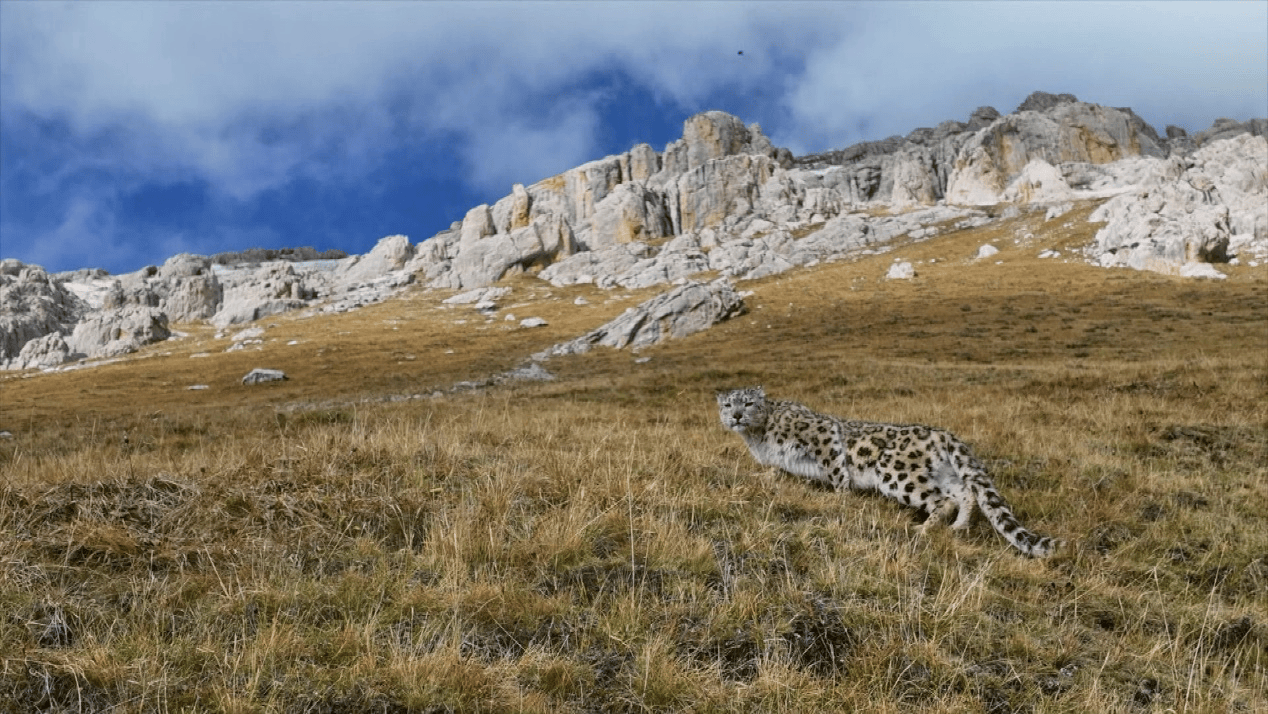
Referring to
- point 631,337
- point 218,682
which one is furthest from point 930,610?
point 631,337

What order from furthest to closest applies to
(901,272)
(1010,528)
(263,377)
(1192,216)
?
(901,272) < (1192,216) < (263,377) < (1010,528)

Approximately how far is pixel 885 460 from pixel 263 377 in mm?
60916

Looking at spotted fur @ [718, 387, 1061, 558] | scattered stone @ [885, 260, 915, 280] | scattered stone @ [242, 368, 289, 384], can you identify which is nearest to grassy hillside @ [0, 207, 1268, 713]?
spotted fur @ [718, 387, 1061, 558]

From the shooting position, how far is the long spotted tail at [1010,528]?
6.52 metres

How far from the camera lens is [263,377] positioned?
5641 cm

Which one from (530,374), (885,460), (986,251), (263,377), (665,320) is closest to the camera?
(885,460)

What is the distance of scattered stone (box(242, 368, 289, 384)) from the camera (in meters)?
56.1

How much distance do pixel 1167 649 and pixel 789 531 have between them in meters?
2.90

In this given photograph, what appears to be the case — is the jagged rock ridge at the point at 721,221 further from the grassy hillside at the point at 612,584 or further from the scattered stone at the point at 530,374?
the grassy hillside at the point at 612,584

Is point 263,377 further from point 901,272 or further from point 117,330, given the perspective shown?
point 117,330

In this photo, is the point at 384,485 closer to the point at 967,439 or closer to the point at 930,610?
the point at 930,610

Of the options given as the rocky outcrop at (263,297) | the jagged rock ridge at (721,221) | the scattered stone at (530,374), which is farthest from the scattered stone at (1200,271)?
the rocky outcrop at (263,297)

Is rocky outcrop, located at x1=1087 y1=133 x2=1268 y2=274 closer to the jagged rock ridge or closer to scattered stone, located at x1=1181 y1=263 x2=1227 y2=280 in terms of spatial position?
scattered stone, located at x1=1181 y1=263 x2=1227 y2=280

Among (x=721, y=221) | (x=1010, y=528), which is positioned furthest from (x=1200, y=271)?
(x=721, y=221)
